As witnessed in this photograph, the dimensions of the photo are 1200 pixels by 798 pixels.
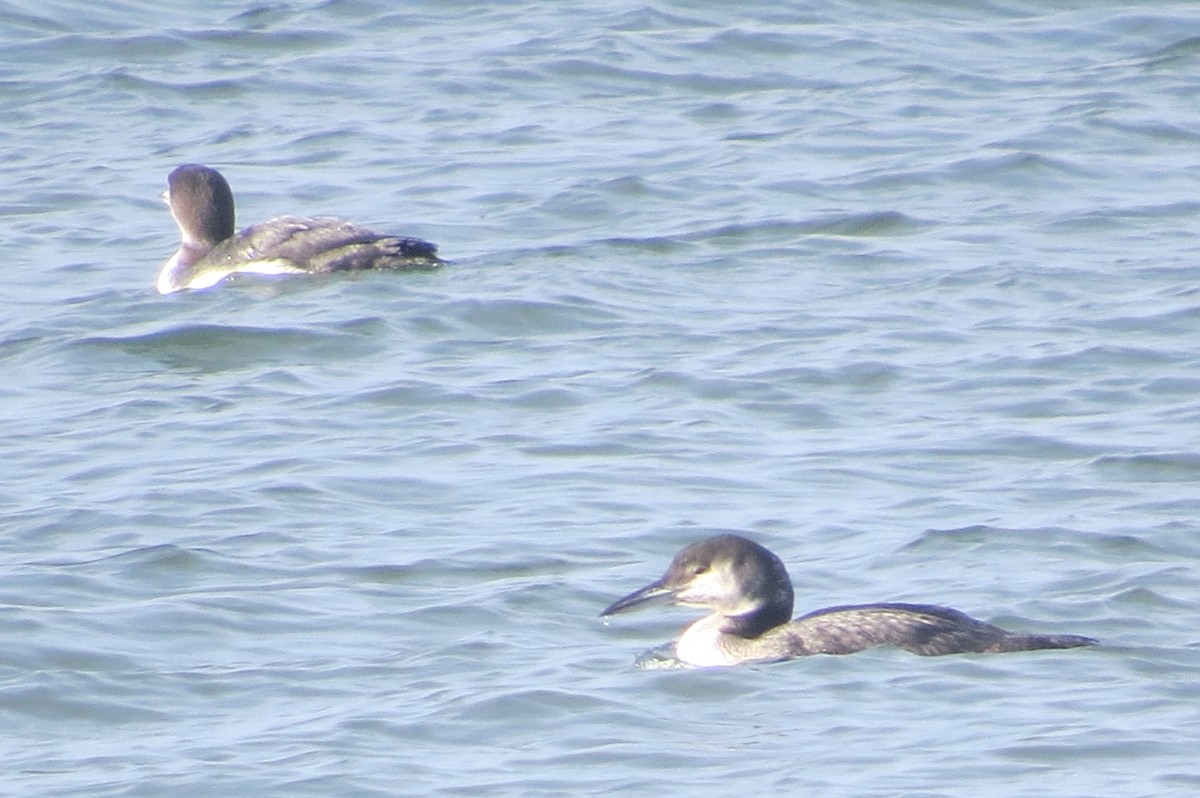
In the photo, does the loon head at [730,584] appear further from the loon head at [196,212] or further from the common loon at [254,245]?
the loon head at [196,212]

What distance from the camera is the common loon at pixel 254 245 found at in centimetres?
1348

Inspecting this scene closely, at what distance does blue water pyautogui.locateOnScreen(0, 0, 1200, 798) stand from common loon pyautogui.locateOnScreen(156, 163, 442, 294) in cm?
12

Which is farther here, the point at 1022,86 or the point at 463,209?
the point at 1022,86

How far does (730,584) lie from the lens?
335 inches

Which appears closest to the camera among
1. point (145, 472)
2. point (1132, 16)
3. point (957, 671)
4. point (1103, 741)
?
point (1103, 741)

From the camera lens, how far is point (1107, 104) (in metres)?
16.7

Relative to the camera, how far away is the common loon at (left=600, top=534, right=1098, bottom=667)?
8180 millimetres

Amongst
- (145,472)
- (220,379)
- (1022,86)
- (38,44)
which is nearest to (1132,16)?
(1022,86)

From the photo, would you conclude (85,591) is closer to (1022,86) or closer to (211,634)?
(211,634)

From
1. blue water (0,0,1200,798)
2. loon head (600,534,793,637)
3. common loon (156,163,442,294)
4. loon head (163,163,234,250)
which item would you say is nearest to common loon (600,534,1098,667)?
loon head (600,534,793,637)

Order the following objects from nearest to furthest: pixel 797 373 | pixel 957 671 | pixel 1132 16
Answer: pixel 957 671 < pixel 797 373 < pixel 1132 16

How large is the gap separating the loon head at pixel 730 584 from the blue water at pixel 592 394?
24 centimetres

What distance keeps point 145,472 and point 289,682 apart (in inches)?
100.0

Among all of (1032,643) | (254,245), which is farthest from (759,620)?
(254,245)
